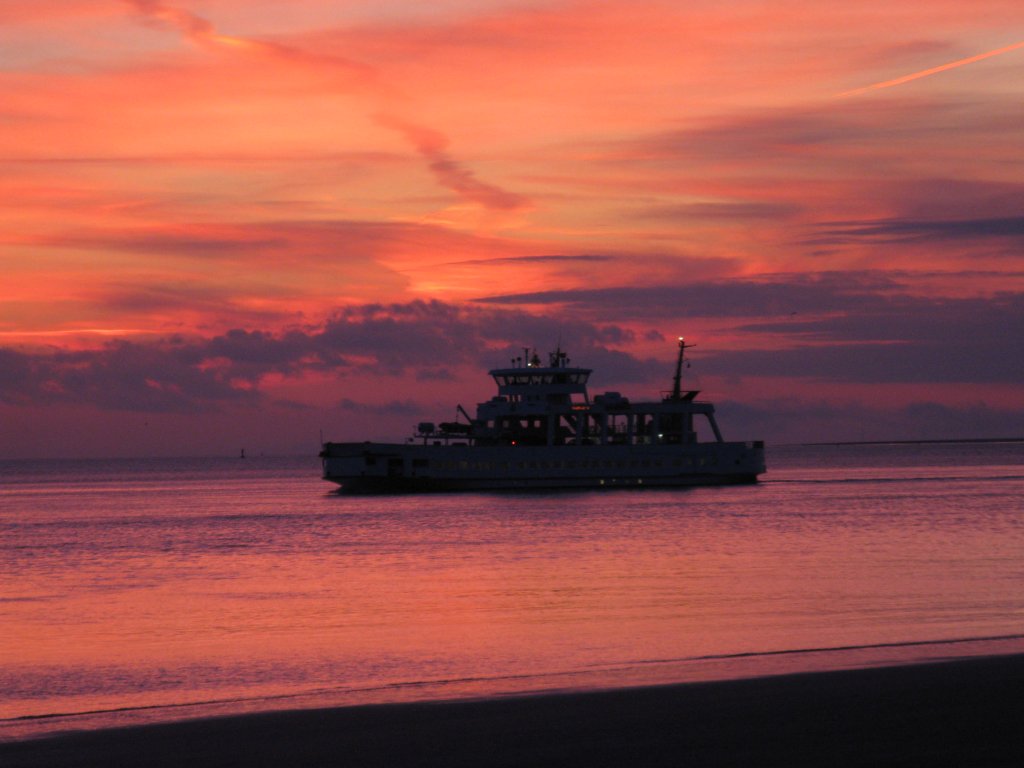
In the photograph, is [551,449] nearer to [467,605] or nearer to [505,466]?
[505,466]

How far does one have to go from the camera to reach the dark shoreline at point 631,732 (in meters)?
15.5

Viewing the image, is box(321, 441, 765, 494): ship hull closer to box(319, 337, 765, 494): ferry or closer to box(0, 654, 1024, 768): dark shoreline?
box(319, 337, 765, 494): ferry

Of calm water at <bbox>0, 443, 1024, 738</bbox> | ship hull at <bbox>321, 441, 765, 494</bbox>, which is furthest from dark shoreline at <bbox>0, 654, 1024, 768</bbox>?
ship hull at <bbox>321, 441, 765, 494</bbox>

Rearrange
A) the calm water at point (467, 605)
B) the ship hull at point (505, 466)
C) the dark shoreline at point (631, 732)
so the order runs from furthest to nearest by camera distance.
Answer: the ship hull at point (505, 466), the calm water at point (467, 605), the dark shoreline at point (631, 732)

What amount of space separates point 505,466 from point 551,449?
470 cm

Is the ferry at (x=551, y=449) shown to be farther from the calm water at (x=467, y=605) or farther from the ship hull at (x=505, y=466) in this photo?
the calm water at (x=467, y=605)

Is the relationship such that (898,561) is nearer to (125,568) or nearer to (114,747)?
(125,568)

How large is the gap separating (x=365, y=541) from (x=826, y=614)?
1458 inches

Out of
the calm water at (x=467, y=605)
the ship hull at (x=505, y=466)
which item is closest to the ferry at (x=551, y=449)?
the ship hull at (x=505, y=466)

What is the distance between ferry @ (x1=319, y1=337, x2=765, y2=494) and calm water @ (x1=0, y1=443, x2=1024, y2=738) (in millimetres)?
32866

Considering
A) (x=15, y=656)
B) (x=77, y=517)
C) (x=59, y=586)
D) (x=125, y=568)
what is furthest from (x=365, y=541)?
(x=77, y=517)

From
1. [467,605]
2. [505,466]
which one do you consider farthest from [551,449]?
[467,605]

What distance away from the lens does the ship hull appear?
116 meters

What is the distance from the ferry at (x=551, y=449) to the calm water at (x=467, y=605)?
108 ft
